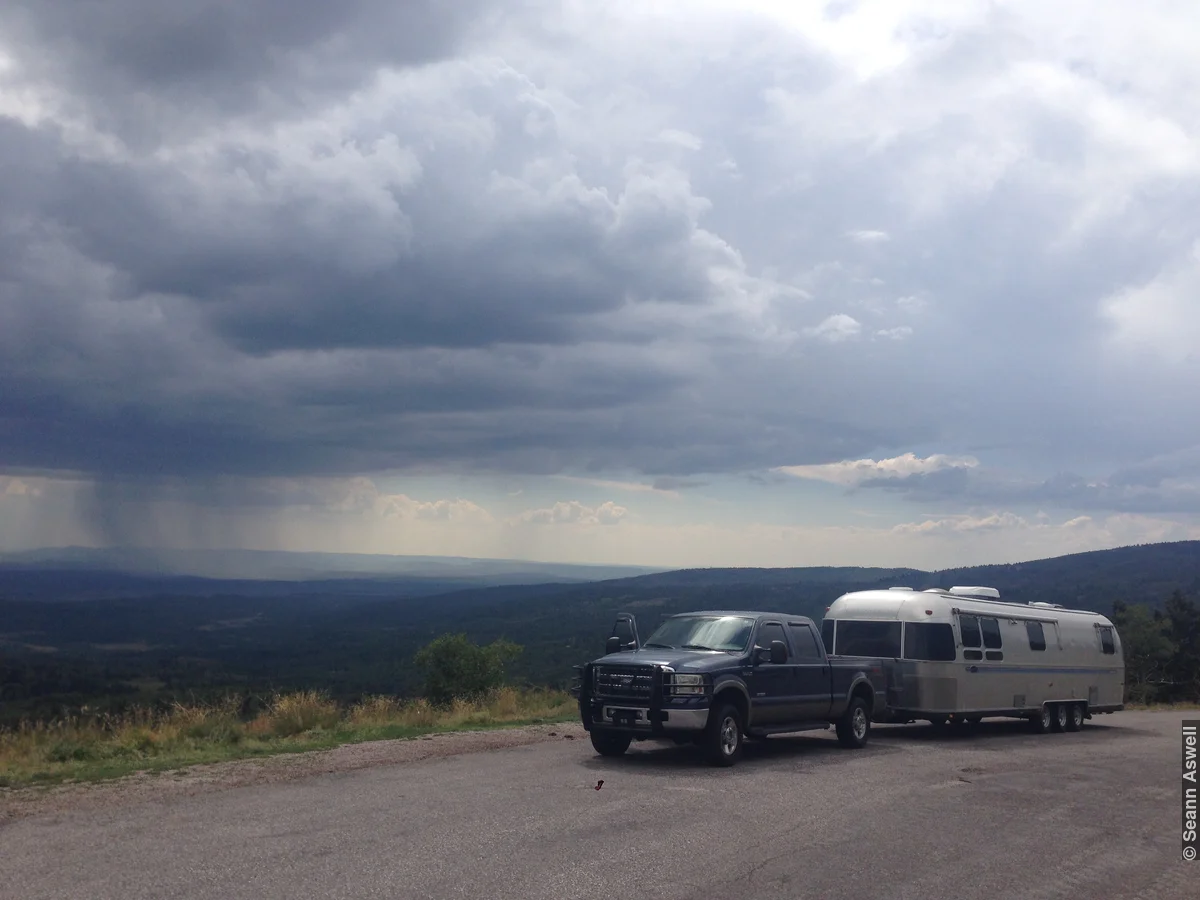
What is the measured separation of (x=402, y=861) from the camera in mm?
8422

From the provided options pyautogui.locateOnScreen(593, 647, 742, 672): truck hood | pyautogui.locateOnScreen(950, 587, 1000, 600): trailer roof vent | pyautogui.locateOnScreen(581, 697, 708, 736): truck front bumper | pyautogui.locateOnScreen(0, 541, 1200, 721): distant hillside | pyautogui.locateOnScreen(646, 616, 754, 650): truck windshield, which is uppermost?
pyautogui.locateOnScreen(950, 587, 1000, 600): trailer roof vent

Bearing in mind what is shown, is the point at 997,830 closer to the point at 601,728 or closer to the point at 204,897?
the point at 601,728

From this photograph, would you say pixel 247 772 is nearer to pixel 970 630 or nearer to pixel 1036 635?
pixel 970 630

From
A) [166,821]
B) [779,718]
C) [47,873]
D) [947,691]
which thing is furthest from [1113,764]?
[47,873]

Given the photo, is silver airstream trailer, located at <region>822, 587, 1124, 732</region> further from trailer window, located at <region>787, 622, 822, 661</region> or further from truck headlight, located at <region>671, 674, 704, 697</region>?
truck headlight, located at <region>671, 674, 704, 697</region>

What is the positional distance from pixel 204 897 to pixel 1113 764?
559 inches

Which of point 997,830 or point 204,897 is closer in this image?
point 204,897

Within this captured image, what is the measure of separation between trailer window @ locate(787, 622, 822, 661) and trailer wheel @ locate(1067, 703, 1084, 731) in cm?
1050

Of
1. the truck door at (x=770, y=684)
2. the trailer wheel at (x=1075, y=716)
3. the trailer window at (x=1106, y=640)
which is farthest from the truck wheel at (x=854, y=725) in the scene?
the trailer window at (x=1106, y=640)

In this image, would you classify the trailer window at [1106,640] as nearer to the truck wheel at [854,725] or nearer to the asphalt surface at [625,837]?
the truck wheel at [854,725]

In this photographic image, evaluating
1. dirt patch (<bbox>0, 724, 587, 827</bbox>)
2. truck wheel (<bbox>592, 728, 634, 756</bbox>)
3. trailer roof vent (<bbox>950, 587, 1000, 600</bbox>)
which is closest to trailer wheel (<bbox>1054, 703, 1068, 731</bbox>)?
trailer roof vent (<bbox>950, 587, 1000, 600</bbox>)

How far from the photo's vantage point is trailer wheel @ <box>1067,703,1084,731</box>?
24.0 meters

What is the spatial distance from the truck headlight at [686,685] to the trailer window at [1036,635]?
11.3 meters

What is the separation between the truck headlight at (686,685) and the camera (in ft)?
46.2
